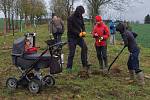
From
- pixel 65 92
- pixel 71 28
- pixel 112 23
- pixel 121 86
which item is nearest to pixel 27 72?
pixel 65 92

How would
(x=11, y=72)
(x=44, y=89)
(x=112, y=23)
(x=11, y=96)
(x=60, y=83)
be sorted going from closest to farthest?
(x=11, y=96)
(x=44, y=89)
(x=60, y=83)
(x=11, y=72)
(x=112, y=23)

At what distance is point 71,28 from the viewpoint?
37.6 feet

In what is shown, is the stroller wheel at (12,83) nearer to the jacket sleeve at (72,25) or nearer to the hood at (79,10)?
the jacket sleeve at (72,25)

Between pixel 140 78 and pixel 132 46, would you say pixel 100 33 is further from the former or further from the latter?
pixel 140 78

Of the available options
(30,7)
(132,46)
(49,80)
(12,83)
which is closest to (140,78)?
(132,46)

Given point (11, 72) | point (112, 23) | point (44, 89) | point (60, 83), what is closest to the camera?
point (44, 89)

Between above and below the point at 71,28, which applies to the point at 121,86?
below

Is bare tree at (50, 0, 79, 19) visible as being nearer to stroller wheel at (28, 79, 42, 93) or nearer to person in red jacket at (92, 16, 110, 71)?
person in red jacket at (92, 16, 110, 71)

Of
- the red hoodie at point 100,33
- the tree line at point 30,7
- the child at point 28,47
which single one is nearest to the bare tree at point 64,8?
the tree line at point 30,7

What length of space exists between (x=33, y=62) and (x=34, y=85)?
49 cm

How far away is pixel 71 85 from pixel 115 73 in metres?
2.48

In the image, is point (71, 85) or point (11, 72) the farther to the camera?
point (11, 72)

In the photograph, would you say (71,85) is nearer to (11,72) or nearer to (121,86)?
(121,86)

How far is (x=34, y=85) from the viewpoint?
8.44m
